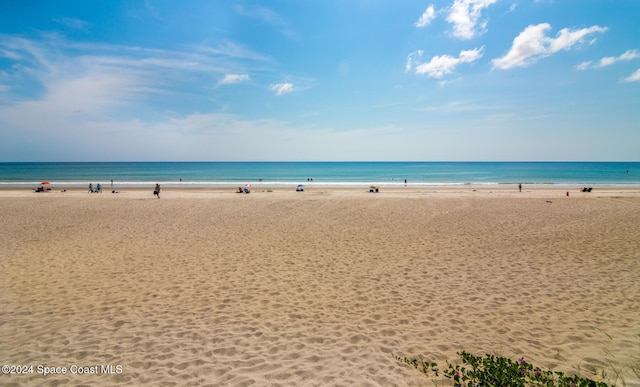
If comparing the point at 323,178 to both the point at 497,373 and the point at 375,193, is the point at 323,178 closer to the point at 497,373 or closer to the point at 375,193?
the point at 375,193

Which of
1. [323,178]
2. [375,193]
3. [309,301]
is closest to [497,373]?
[309,301]

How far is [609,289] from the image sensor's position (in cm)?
788

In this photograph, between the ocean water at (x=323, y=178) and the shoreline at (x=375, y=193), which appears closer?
the shoreline at (x=375, y=193)

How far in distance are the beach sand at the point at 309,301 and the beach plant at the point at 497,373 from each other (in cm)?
24

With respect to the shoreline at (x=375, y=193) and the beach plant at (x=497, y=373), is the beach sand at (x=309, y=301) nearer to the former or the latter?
the beach plant at (x=497, y=373)

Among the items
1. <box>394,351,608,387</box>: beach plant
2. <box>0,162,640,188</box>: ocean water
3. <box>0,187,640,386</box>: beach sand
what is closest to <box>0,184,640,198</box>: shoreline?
<box>0,162,640,188</box>: ocean water

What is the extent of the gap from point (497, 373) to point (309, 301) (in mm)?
4079

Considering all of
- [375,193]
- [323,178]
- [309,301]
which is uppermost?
[323,178]

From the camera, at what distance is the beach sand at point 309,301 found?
16.5ft

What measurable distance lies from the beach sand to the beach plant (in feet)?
0.80

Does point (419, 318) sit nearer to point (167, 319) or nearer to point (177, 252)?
point (167, 319)

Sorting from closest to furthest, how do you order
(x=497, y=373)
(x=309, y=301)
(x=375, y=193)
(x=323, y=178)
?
(x=497, y=373) < (x=309, y=301) < (x=375, y=193) < (x=323, y=178)

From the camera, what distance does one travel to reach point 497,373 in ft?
14.7

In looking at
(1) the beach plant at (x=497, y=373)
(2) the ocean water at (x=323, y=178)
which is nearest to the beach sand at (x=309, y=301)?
(1) the beach plant at (x=497, y=373)
